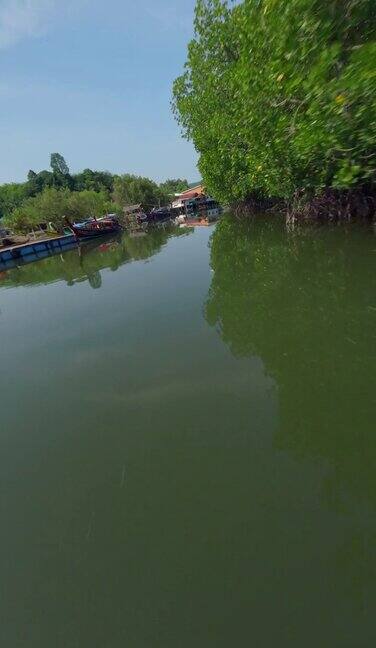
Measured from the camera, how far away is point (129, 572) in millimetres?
2688

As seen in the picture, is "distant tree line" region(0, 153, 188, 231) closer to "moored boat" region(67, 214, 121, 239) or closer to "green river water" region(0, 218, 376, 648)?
"moored boat" region(67, 214, 121, 239)

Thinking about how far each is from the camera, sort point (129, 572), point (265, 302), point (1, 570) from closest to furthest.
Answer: point (129, 572), point (1, 570), point (265, 302)

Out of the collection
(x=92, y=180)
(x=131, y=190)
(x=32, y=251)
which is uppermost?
(x=92, y=180)

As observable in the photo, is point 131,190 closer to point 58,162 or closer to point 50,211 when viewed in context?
point 50,211

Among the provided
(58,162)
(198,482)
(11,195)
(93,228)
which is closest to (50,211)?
(93,228)

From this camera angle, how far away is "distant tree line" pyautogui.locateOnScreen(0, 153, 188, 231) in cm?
4269

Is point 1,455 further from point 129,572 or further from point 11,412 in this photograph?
point 129,572

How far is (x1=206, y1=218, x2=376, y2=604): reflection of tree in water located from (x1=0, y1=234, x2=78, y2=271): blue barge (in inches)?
871

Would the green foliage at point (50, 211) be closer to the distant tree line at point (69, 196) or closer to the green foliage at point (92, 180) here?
the distant tree line at point (69, 196)

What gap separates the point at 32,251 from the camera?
30.9 metres

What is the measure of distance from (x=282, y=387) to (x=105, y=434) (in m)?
2.38

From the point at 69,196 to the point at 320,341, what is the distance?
47073 mm

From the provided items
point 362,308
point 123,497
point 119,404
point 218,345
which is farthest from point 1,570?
point 362,308

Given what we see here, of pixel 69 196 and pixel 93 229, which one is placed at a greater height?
pixel 69 196
